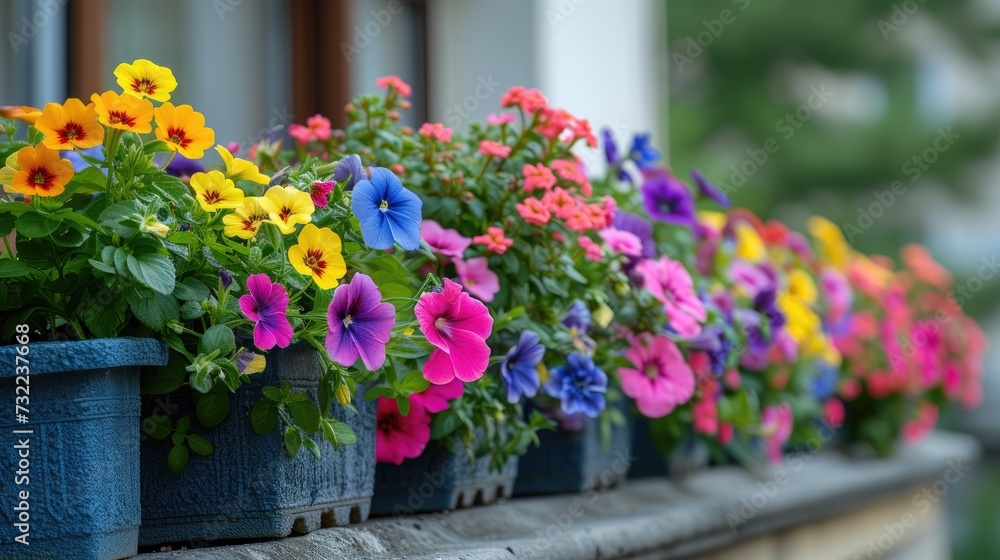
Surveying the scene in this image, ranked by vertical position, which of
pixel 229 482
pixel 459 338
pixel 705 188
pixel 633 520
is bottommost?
pixel 633 520

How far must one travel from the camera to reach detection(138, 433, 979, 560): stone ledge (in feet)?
3.73

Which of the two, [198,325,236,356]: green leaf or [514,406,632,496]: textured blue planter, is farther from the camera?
[514,406,632,496]: textured blue planter

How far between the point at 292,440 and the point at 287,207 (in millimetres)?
219

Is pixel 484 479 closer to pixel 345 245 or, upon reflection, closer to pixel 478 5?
pixel 345 245

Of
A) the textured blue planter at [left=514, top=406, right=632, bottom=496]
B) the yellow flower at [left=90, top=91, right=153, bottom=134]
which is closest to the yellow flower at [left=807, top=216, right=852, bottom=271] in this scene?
the textured blue planter at [left=514, top=406, right=632, bottom=496]

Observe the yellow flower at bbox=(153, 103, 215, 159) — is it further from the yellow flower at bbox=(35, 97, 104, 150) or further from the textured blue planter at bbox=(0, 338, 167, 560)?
the textured blue planter at bbox=(0, 338, 167, 560)

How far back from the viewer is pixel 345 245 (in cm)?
110

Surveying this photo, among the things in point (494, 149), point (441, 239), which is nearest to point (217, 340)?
point (441, 239)

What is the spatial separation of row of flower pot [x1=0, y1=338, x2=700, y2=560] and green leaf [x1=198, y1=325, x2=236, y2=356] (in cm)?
4

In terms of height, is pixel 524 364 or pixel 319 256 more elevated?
pixel 319 256

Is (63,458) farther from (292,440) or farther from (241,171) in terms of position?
(241,171)

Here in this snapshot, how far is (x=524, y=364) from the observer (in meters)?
1.28

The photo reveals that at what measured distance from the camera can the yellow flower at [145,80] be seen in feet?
3.22

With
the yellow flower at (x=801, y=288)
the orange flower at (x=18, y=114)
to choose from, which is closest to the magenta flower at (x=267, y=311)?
the orange flower at (x=18, y=114)
